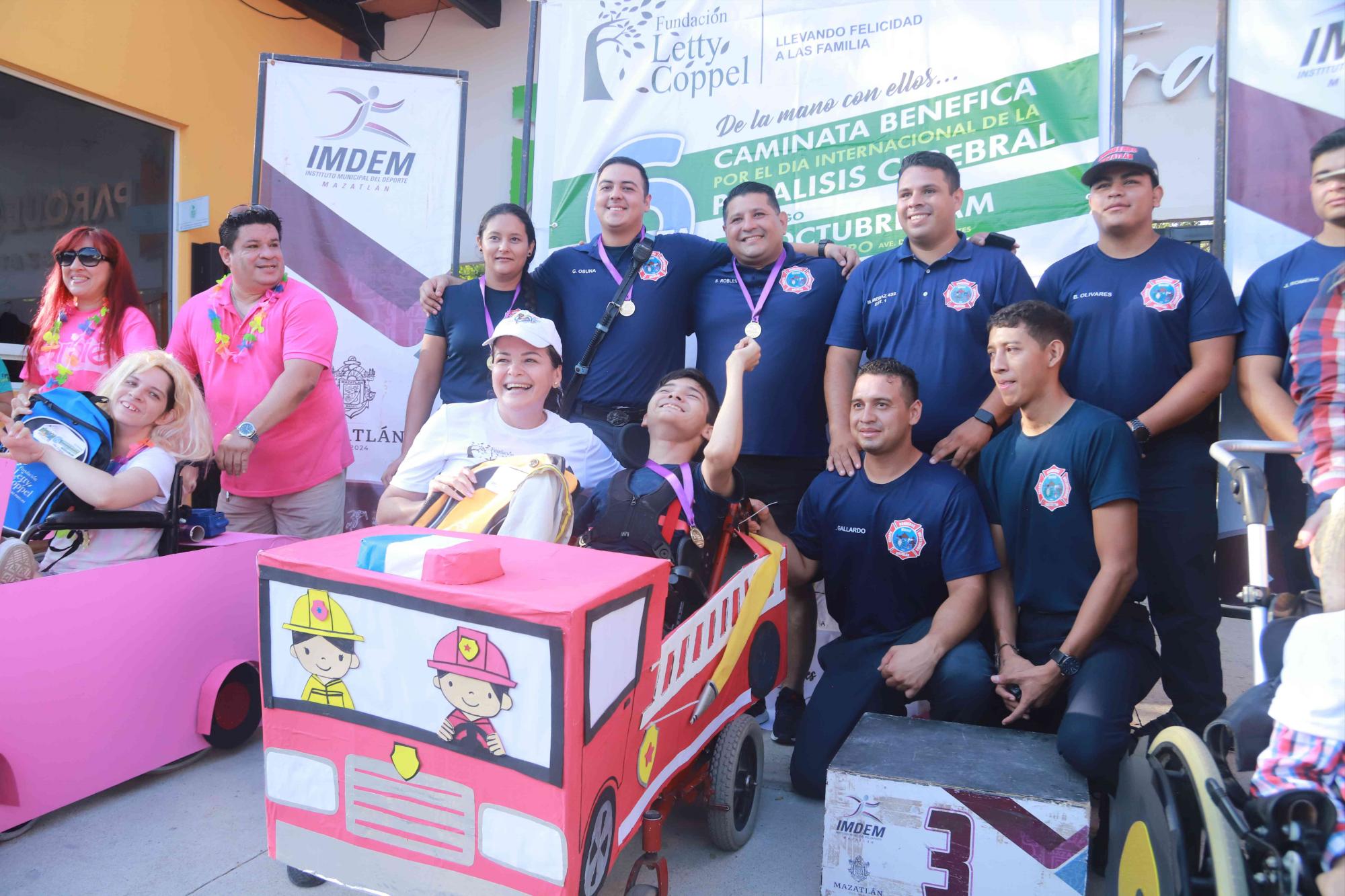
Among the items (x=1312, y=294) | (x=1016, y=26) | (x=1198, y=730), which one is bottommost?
(x=1198, y=730)

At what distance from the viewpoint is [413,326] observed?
15.5ft

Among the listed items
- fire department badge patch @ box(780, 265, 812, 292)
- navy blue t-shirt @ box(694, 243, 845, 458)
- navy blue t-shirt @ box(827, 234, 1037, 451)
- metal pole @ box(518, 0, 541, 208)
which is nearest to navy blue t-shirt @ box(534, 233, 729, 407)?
navy blue t-shirt @ box(694, 243, 845, 458)

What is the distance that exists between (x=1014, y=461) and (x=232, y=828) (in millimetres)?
2599

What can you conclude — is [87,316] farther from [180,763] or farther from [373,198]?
[180,763]

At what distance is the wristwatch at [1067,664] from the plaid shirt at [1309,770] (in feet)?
3.54

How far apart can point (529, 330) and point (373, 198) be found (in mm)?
2502

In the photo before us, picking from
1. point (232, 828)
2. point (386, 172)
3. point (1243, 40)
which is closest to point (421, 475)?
point (232, 828)

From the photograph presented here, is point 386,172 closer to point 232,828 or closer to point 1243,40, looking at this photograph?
point 232,828

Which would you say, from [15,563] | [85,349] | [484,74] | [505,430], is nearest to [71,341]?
[85,349]

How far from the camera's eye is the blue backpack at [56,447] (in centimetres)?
277

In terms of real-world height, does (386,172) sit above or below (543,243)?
above

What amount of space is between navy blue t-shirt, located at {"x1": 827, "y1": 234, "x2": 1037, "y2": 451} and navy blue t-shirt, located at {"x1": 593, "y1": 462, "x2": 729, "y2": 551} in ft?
3.06

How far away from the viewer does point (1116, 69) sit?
3.67 metres

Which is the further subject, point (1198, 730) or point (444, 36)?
point (444, 36)
